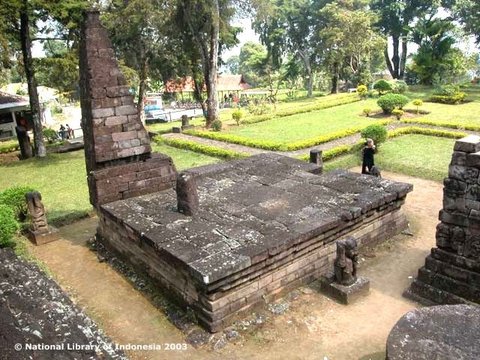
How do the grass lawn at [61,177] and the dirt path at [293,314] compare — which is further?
the grass lawn at [61,177]

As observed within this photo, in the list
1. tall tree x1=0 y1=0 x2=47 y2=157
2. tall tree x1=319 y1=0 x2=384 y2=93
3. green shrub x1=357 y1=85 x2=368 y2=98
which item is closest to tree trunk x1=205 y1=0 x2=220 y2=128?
tall tree x1=0 y1=0 x2=47 y2=157

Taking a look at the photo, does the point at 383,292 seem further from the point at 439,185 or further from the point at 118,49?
the point at 118,49

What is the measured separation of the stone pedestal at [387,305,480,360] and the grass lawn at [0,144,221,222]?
8.68 m

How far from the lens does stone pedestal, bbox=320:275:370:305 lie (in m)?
6.62

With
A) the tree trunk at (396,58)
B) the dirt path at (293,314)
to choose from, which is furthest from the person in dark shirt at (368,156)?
the tree trunk at (396,58)

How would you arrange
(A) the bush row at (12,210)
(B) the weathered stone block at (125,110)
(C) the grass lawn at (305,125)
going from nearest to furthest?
(B) the weathered stone block at (125,110)
(A) the bush row at (12,210)
(C) the grass lawn at (305,125)

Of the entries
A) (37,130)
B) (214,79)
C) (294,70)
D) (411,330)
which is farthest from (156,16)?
(294,70)

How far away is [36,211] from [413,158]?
12.2 m

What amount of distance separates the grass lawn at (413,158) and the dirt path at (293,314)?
4975 mm

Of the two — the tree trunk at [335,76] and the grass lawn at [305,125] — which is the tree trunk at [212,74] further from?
the tree trunk at [335,76]

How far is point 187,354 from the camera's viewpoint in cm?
571

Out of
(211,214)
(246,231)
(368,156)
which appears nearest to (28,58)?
(211,214)

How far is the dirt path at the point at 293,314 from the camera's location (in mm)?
5719

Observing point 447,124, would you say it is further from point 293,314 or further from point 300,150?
point 293,314
